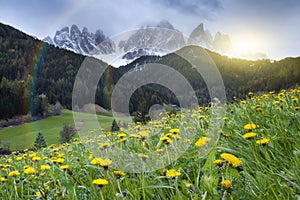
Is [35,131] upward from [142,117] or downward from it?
downward

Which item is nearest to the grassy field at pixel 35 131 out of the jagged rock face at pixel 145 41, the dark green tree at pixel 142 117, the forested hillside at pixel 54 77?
the forested hillside at pixel 54 77

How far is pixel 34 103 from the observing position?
96.6 meters

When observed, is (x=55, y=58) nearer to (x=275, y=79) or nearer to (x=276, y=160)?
(x=275, y=79)

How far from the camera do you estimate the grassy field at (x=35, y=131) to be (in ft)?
215

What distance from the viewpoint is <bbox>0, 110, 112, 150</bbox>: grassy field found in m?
65.7

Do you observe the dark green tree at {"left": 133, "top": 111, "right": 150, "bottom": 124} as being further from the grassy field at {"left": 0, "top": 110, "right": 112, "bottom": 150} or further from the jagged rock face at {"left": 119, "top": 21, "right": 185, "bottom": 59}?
the grassy field at {"left": 0, "top": 110, "right": 112, "bottom": 150}

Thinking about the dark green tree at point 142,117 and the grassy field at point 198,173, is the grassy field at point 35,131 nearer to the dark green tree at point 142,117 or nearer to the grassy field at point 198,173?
the dark green tree at point 142,117

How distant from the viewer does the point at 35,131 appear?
253 feet

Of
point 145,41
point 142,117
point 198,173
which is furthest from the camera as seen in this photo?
point 145,41

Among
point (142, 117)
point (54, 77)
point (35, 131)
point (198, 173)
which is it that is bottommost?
point (35, 131)

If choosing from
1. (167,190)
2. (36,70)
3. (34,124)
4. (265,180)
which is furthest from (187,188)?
(36,70)

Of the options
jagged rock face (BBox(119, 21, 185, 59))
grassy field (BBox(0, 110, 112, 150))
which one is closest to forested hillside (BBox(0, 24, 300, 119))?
grassy field (BBox(0, 110, 112, 150))

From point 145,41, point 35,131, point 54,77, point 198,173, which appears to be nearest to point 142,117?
point 145,41

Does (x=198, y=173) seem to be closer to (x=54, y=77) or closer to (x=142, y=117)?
(x=142, y=117)
